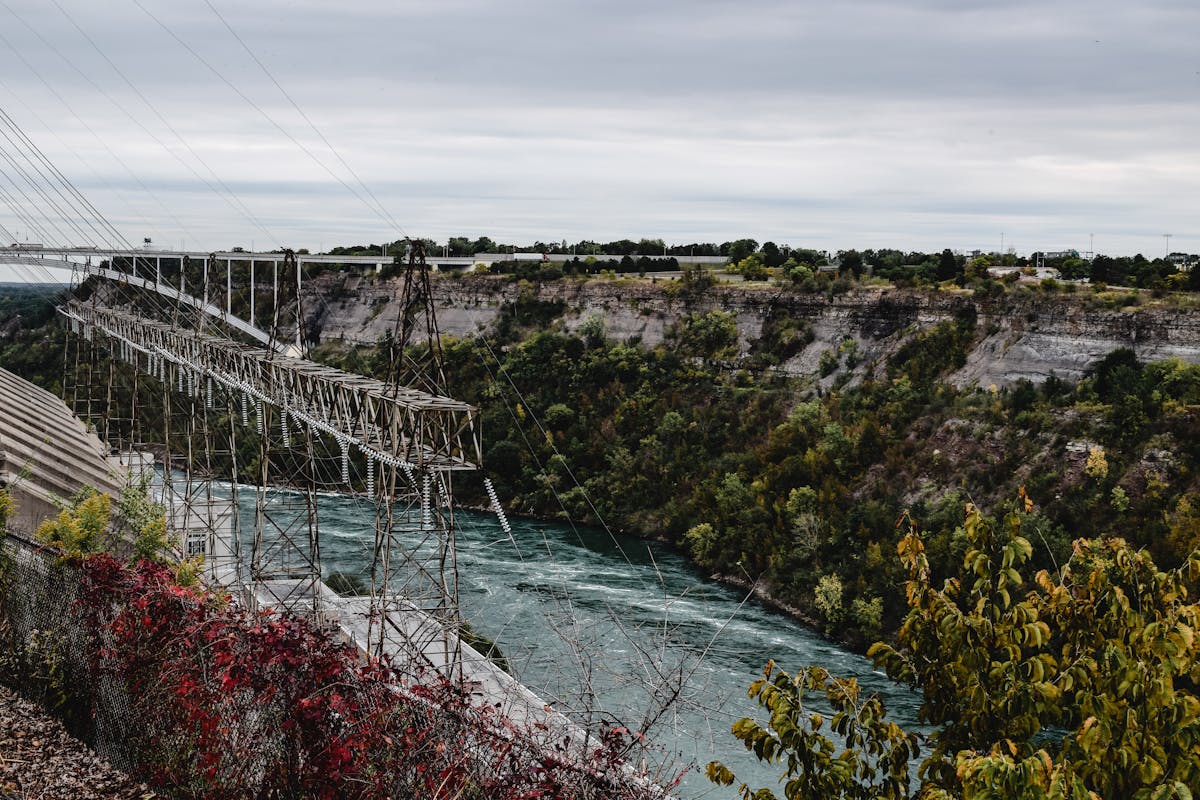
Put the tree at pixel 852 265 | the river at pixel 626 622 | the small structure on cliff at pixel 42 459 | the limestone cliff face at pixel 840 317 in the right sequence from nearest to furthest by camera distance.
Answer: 1. the river at pixel 626 622
2. the small structure on cliff at pixel 42 459
3. the limestone cliff face at pixel 840 317
4. the tree at pixel 852 265

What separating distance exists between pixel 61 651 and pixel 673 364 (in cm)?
3602

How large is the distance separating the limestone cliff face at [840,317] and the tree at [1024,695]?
27.7 m

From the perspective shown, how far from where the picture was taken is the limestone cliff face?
32.8 metres

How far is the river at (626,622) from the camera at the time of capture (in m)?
19.2

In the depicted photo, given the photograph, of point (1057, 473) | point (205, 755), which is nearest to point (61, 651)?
point (205, 755)

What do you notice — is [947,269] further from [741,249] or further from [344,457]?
[344,457]

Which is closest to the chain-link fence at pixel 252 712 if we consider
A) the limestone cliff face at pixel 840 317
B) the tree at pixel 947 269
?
the limestone cliff face at pixel 840 317

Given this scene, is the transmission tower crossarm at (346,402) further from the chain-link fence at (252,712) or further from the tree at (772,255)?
the tree at (772,255)

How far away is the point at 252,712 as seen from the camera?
8336 mm

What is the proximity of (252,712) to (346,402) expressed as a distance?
1095 cm

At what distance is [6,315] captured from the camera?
81938mm

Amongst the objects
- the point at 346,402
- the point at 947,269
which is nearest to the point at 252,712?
the point at 346,402

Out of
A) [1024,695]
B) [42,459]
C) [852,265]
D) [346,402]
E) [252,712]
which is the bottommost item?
[42,459]

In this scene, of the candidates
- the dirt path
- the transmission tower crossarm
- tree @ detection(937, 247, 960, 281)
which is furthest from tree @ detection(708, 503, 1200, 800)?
tree @ detection(937, 247, 960, 281)
